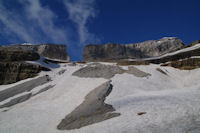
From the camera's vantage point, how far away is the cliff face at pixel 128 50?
96312mm

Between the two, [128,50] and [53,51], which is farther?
[128,50]

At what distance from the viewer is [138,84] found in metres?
17.9

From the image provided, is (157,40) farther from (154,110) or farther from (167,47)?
(154,110)

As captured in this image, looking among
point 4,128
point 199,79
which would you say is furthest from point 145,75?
point 4,128

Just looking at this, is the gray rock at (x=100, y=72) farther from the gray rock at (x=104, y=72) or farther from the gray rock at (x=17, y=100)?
the gray rock at (x=17, y=100)

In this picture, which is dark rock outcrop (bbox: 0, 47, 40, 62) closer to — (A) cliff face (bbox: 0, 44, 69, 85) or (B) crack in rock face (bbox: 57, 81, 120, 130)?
(A) cliff face (bbox: 0, 44, 69, 85)

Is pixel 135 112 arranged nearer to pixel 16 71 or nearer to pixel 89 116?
pixel 89 116

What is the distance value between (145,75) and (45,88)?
732 inches

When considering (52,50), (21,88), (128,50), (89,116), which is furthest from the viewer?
(128,50)

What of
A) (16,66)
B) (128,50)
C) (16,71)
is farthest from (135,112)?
(128,50)

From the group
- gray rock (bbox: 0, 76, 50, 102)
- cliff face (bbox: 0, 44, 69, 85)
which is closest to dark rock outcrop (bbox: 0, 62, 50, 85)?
cliff face (bbox: 0, 44, 69, 85)

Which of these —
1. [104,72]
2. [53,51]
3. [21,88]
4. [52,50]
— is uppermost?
[52,50]

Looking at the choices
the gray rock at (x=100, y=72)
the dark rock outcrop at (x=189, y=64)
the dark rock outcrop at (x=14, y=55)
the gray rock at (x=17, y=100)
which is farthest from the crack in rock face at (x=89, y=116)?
the dark rock outcrop at (x=14, y=55)

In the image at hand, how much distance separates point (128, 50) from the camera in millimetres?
100875
